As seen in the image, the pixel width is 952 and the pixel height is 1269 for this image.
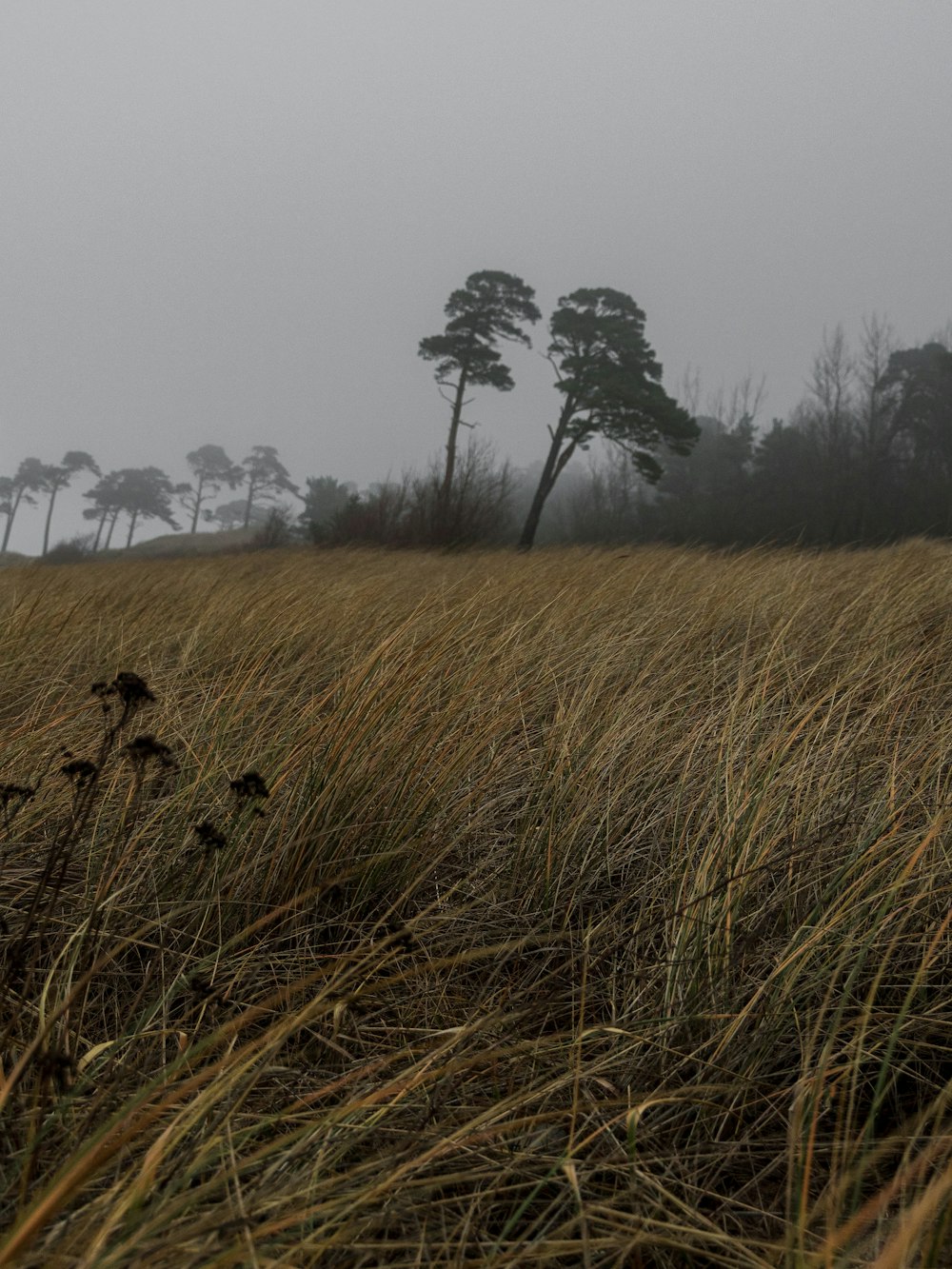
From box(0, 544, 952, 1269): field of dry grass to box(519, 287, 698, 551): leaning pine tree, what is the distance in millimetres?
17313

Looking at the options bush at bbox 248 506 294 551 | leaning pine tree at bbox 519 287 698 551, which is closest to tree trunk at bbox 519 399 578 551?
leaning pine tree at bbox 519 287 698 551

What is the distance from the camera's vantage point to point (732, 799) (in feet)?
5.38

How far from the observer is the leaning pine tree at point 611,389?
63.4 feet

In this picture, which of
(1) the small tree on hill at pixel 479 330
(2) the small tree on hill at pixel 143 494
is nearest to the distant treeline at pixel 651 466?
(1) the small tree on hill at pixel 479 330

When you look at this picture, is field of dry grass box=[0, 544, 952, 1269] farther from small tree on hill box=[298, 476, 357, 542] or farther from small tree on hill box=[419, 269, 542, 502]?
small tree on hill box=[298, 476, 357, 542]

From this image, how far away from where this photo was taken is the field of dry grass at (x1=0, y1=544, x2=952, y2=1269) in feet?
2.74

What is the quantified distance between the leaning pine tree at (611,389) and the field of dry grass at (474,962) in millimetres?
17313

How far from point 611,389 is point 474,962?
19.4m

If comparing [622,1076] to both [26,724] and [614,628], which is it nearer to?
[26,724]

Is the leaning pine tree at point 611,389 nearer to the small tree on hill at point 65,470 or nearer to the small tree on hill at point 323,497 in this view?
the small tree on hill at point 323,497

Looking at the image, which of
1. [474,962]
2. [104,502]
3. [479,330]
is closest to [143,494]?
[104,502]

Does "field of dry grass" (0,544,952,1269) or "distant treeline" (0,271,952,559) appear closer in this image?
"field of dry grass" (0,544,952,1269)

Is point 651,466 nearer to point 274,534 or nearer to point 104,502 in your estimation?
point 274,534

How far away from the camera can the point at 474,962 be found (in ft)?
4.70
